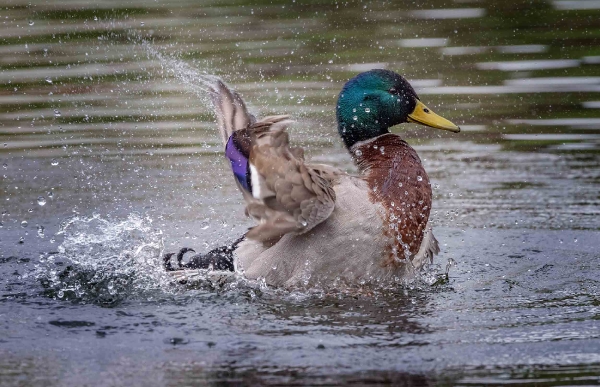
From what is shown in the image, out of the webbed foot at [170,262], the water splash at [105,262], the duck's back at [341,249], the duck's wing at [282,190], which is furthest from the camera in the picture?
the webbed foot at [170,262]

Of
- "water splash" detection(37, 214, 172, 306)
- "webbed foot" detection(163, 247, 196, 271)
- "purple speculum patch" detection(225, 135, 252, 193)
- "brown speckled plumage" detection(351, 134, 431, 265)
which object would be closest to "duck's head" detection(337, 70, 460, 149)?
"brown speckled plumage" detection(351, 134, 431, 265)

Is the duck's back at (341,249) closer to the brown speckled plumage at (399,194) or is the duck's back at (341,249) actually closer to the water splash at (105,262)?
the brown speckled plumage at (399,194)

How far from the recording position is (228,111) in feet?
19.5

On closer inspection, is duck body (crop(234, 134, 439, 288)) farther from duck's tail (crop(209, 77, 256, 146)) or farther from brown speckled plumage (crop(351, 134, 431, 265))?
duck's tail (crop(209, 77, 256, 146))

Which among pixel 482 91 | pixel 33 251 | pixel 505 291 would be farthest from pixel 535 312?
pixel 482 91

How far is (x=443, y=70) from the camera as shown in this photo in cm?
959

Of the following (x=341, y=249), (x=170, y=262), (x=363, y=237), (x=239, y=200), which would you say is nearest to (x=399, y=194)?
(x=363, y=237)

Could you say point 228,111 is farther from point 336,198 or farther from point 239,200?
point 239,200

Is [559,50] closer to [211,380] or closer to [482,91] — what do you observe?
[482,91]

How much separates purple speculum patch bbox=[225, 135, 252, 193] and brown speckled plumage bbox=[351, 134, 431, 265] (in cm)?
69

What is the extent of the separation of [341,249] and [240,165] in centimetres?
71

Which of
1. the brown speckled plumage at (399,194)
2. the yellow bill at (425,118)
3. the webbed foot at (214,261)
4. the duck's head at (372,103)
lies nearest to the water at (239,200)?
the webbed foot at (214,261)

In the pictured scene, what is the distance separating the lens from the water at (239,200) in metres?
4.52

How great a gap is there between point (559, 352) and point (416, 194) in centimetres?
138
